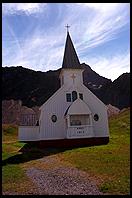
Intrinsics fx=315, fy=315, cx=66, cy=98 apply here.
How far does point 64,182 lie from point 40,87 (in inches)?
5014

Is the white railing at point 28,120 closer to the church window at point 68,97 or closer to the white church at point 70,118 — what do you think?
the white church at point 70,118

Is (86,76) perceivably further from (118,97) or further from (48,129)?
(48,129)

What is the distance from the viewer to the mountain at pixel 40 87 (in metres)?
135

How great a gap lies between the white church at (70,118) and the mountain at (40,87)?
8850 centimetres

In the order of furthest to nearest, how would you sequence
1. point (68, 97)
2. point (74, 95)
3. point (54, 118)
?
1. point (74, 95)
2. point (68, 97)
3. point (54, 118)

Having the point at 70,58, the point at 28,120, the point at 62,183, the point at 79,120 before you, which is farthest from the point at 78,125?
the point at 62,183

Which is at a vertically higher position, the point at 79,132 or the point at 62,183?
the point at 79,132

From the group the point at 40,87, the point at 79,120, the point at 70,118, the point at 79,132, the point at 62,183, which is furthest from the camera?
the point at 40,87

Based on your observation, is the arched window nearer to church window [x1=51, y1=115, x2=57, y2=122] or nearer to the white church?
the white church

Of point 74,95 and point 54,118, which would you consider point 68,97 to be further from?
point 54,118

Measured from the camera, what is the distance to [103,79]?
16575cm

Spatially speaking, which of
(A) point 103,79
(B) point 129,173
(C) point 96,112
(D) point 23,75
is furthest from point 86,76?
(B) point 129,173

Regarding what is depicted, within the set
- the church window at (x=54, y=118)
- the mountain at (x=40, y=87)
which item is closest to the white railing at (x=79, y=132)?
the church window at (x=54, y=118)

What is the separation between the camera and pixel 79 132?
3525cm
